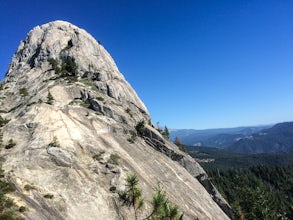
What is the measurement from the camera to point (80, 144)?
69.5m

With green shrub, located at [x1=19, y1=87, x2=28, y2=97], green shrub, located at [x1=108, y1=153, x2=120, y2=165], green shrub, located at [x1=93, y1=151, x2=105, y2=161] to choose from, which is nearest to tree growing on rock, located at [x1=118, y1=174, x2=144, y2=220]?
green shrub, located at [x1=108, y1=153, x2=120, y2=165]

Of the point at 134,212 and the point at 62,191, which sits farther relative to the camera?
the point at 134,212

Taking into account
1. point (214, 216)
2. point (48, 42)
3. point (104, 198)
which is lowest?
point (214, 216)

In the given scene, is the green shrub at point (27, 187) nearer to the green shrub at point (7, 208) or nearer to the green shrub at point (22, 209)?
the green shrub at point (7, 208)

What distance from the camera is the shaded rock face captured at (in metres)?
54.1

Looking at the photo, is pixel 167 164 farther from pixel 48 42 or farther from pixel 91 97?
pixel 48 42

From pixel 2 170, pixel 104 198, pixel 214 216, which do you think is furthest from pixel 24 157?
pixel 214 216

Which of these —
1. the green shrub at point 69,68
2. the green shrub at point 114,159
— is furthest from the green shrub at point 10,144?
the green shrub at point 69,68

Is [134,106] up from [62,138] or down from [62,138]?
up

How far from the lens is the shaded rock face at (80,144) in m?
54.1

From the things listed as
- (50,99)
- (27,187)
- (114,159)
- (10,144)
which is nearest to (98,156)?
(114,159)

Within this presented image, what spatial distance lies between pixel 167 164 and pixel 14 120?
45374 millimetres

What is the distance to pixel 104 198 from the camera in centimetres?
5681

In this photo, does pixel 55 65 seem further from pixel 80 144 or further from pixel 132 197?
pixel 132 197
